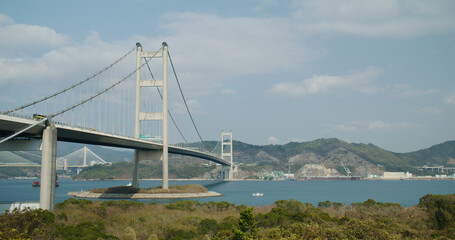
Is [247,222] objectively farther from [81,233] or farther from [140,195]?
[140,195]

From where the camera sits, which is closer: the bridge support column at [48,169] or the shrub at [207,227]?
the shrub at [207,227]

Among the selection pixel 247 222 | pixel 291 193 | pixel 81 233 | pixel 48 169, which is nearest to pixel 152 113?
pixel 48 169

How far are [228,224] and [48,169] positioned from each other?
14.4 meters

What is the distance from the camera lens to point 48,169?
32.4 meters

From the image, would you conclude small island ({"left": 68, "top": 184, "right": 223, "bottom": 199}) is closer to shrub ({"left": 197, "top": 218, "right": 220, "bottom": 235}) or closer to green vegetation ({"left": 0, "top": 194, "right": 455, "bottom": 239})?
green vegetation ({"left": 0, "top": 194, "right": 455, "bottom": 239})

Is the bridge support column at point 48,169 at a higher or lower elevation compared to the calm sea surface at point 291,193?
higher

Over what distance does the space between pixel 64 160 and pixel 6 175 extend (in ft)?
80.5

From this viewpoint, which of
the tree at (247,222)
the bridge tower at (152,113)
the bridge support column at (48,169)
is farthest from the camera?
the bridge tower at (152,113)

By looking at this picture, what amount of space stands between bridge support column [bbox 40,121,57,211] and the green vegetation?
1814mm

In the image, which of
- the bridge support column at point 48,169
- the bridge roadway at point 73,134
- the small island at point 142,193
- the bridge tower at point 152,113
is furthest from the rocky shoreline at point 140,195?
the bridge support column at point 48,169

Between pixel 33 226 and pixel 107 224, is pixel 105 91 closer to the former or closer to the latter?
pixel 107 224

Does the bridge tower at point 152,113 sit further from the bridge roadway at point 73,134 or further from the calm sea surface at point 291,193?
the calm sea surface at point 291,193

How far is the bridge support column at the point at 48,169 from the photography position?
31891 millimetres

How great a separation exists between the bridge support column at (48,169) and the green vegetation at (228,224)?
1.81m
